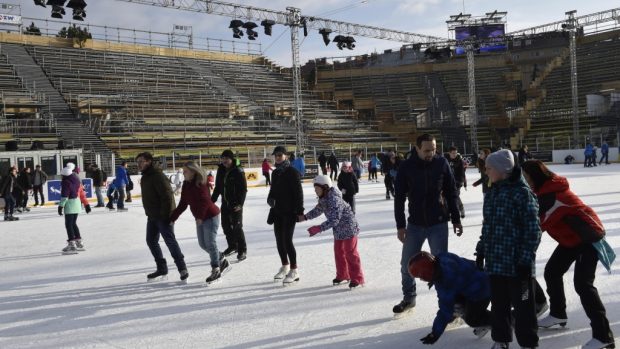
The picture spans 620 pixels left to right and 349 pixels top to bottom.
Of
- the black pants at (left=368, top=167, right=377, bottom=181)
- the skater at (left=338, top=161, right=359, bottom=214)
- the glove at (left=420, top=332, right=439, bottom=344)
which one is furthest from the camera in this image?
the black pants at (left=368, top=167, right=377, bottom=181)

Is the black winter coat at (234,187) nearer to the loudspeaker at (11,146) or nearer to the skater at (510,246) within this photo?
the skater at (510,246)

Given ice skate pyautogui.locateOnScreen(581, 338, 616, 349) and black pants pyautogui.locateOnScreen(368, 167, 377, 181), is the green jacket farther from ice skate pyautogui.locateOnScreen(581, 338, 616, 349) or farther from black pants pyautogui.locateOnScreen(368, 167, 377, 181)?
black pants pyautogui.locateOnScreen(368, 167, 377, 181)

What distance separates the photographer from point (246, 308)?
17.0ft

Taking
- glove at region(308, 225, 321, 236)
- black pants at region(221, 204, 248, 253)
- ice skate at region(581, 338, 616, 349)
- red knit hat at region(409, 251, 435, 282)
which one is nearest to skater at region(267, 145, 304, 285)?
glove at region(308, 225, 321, 236)

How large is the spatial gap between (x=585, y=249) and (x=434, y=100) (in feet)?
134

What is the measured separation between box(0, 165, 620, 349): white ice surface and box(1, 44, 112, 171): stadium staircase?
51.3 feet

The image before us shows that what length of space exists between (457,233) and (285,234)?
1.94 metres

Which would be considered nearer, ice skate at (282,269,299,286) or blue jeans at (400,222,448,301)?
blue jeans at (400,222,448,301)

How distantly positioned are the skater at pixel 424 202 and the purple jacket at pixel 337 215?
3.37 feet

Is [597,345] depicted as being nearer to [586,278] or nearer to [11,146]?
[586,278]

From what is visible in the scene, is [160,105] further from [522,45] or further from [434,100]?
[522,45]

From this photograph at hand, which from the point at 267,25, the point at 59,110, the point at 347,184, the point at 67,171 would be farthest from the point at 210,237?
the point at 59,110

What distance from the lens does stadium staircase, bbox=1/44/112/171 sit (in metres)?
24.1

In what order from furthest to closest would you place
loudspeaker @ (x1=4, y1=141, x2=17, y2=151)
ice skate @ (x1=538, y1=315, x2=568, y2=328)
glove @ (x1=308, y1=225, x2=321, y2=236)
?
loudspeaker @ (x1=4, y1=141, x2=17, y2=151) < glove @ (x1=308, y1=225, x2=321, y2=236) < ice skate @ (x1=538, y1=315, x2=568, y2=328)
